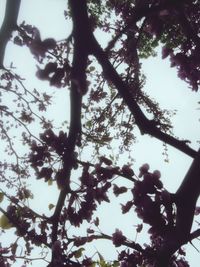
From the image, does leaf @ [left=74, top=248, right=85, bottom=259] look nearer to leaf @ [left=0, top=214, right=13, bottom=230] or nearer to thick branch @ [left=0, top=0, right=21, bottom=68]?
leaf @ [left=0, top=214, right=13, bottom=230]

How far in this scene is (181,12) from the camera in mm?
2307

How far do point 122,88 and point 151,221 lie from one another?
1.31m

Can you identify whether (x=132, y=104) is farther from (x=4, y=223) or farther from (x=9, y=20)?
(x=9, y=20)

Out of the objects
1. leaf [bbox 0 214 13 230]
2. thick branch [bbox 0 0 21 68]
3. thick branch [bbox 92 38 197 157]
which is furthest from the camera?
thick branch [bbox 0 0 21 68]

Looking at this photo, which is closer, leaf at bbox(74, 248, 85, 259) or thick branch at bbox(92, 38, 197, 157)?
thick branch at bbox(92, 38, 197, 157)

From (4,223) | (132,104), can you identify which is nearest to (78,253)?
(4,223)

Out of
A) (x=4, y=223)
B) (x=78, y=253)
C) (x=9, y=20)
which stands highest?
(x=9, y=20)

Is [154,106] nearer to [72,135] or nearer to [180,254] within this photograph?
[180,254]

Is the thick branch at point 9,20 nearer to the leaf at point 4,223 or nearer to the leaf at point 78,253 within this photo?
the leaf at point 4,223

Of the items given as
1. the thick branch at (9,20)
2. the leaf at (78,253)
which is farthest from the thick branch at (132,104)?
the thick branch at (9,20)

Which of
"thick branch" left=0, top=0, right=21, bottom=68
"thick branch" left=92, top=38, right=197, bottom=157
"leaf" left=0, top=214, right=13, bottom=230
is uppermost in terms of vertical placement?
"thick branch" left=0, top=0, right=21, bottom=68

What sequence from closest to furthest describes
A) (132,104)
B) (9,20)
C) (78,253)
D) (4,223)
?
(132,104)
(4,223)
(78,253)
(9,20)

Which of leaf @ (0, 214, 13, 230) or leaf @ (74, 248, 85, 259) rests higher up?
leaf @ (0, 214, 13, 230)

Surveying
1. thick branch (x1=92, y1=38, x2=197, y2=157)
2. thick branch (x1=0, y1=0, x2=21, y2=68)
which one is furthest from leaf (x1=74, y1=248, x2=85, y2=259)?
thick branch (x1=0, y1=0, x2=21, y2=68)
